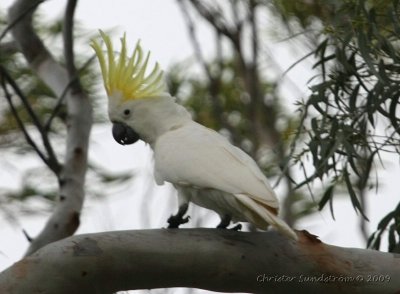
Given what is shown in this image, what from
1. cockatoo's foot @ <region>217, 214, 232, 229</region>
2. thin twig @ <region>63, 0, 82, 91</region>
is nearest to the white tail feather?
cockatoo's foot @ <region>217, 214, 232, 229</region>

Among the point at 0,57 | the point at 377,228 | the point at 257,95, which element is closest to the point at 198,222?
the point at 257,95

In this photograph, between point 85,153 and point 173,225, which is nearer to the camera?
point 173,225

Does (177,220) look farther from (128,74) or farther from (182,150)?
(128,74)

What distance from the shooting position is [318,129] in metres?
2.76

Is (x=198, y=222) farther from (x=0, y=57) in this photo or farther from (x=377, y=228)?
(x=377, y=228)

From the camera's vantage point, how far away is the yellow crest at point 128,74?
8.87ft

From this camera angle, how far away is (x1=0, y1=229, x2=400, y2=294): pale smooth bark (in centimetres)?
208

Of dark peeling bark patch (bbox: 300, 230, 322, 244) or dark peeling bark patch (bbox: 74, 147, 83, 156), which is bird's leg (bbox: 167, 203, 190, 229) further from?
dark peeling bark patch (bbox: 74, 147, 83, 156)

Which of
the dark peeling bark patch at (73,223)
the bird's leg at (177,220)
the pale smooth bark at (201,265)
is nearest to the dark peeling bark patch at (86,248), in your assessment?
the pale smooth bark at (201,265)

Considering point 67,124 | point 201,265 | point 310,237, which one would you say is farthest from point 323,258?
point 67,124

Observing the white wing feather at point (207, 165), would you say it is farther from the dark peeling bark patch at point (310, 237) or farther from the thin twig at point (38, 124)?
the thin twig at point (38, 124)

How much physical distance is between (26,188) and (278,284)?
2.28 meters

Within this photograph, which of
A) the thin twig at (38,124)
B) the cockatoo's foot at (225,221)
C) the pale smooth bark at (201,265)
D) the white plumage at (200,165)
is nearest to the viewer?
the pale smooth bark at (201,265)

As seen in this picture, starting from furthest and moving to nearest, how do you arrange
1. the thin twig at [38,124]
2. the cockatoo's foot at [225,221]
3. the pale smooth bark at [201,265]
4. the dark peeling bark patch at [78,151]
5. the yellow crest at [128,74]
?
the dark peeling bark patch at [78,151]
the thin twig at [38,124]
the yellow crest at [128,74]
the cockatoo's foot at [225,221]
the pale smooth bark at [201,265]
